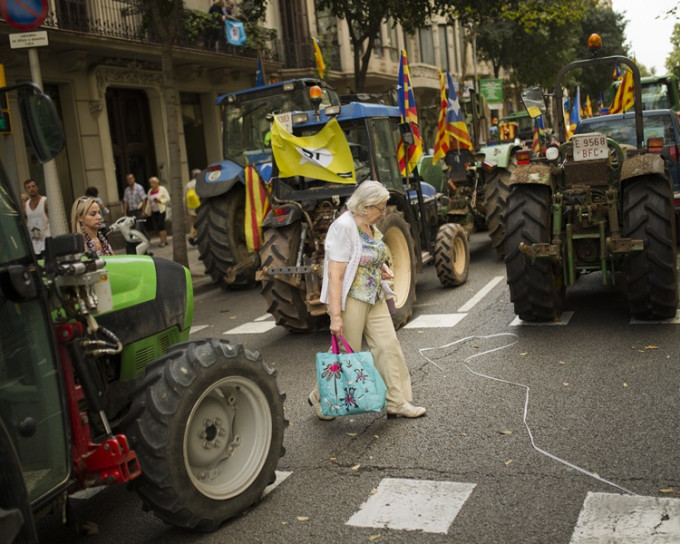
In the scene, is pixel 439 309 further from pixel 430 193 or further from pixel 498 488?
pixel 498 488

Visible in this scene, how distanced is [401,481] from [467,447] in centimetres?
64

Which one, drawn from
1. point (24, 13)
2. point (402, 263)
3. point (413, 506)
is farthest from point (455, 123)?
point (413, 506)

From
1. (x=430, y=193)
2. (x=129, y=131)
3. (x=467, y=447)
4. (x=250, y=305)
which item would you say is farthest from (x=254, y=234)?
(x=129, y=131)

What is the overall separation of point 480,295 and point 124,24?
45.0ft

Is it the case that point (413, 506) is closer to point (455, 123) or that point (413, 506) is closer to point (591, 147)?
point (591, 147)

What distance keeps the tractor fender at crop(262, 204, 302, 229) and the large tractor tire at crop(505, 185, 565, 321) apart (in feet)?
7.02

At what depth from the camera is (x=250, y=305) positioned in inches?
478

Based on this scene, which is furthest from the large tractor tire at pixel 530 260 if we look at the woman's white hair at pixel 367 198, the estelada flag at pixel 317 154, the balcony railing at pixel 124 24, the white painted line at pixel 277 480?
the balcony railing at pixel 124 24

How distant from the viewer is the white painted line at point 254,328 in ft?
32.6

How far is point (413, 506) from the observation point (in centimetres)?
444

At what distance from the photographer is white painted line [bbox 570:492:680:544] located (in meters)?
3.87

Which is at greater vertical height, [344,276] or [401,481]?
[344,276]

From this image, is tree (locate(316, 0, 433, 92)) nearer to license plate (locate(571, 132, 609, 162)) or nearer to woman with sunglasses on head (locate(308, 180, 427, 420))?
license plate (locate(571, 132, 609, 162))

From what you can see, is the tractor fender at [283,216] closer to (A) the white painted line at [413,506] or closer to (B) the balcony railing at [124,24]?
(A) the white painted line at [413,506]
